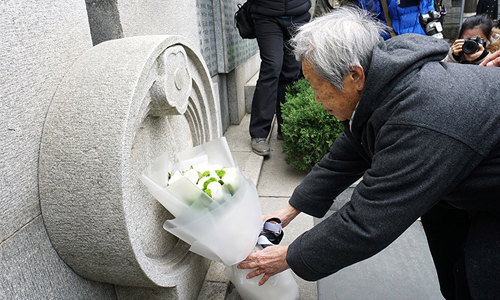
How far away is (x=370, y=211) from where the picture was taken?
4.06 feet

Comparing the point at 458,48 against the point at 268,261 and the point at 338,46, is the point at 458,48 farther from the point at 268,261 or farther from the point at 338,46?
the point at 268,261

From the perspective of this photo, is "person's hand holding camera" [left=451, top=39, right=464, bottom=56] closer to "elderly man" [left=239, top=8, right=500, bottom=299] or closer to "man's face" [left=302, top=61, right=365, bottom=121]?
"elderly man" [left=239, top=8, right=500, bottom=299]

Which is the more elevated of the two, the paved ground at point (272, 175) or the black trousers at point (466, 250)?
the black trousers at point (466, 250)

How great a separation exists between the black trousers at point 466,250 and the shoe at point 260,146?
212 cm

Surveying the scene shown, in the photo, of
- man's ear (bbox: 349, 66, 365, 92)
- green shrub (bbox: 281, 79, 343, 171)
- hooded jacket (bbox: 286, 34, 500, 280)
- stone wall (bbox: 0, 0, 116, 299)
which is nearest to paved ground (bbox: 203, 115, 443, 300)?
green shrub (bbox: 281, 79, 343, 171)

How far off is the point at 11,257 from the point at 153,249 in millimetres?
564

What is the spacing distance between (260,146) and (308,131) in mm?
744

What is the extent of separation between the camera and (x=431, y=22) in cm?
355

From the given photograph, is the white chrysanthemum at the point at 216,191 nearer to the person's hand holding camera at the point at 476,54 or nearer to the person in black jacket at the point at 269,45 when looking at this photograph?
the person in black jacket at the point at 269,45

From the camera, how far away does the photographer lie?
316 cm

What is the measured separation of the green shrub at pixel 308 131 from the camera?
3.26m

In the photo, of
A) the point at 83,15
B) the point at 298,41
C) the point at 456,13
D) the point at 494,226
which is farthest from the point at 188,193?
the point at 456,13

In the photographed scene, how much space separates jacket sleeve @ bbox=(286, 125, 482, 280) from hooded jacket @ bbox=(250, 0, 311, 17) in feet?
8.92

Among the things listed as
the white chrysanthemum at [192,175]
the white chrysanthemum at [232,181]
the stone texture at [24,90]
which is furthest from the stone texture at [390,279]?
the stone texture at [24,90]
